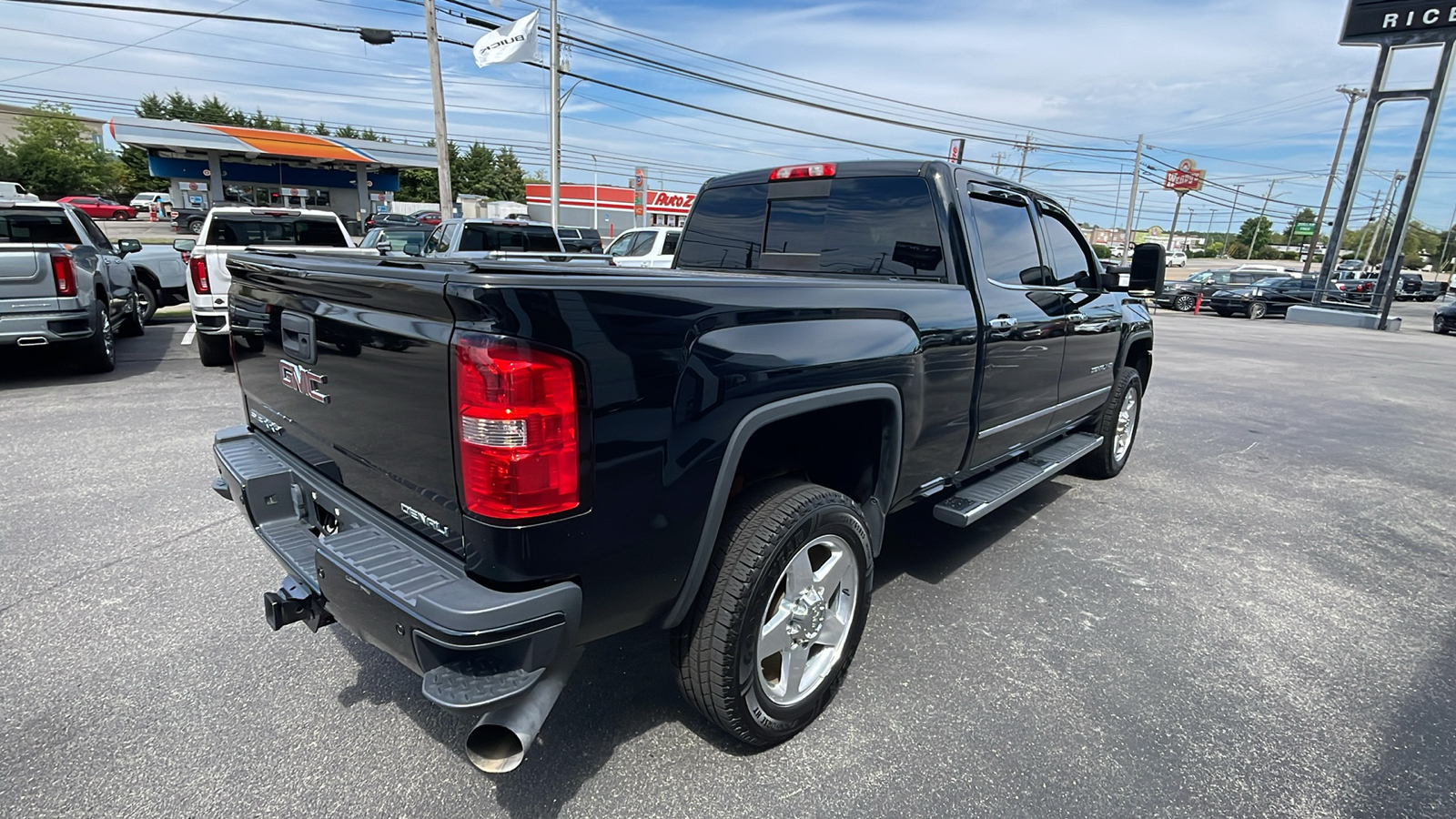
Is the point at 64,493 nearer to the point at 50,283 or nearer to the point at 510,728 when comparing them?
the point at 50,283

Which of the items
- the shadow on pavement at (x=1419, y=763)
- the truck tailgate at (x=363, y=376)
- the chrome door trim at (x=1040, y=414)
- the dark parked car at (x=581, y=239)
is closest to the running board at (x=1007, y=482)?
the chrome door trim at (x=1040, y=414)

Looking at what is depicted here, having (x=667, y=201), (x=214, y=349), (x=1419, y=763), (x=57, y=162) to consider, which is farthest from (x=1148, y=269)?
(x=57, y=162)

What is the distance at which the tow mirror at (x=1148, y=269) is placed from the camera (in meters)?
4.34

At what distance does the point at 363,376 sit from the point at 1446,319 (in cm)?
3029

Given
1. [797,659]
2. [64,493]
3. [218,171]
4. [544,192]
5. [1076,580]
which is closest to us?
[797,659]

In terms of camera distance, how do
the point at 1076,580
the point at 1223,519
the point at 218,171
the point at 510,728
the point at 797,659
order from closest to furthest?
the point at 510,728 < the point at 797,659 < the point at 1076,580 < the point at 1223,519 < the point at 218,171

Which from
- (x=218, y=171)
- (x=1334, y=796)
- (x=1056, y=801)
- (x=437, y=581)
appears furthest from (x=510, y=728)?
(x=218, y=171)

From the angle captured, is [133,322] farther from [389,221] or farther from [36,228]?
[389,221]

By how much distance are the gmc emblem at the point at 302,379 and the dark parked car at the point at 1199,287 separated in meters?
29.9

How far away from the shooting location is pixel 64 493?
4340mm

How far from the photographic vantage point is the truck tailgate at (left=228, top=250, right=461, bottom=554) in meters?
1.79

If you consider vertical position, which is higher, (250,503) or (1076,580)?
(250,503)

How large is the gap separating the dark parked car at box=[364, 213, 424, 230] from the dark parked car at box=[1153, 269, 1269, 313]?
33241mm

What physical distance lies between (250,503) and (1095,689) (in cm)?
317
